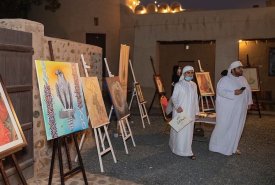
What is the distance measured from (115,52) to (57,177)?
11145 millimetres

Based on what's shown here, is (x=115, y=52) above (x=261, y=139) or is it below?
above

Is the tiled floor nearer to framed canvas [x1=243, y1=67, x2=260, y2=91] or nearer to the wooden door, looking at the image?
the wooden door

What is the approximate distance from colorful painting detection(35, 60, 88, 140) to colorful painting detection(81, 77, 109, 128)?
0.38 meters

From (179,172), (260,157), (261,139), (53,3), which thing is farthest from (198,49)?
(179,172)

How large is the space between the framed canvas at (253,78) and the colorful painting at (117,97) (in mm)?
5716

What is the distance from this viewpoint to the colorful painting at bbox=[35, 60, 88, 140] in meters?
3.98

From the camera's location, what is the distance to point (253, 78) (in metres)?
10.9

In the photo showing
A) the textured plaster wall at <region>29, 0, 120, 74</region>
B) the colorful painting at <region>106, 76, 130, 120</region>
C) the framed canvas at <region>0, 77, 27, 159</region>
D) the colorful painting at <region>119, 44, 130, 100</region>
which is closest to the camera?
the framed canvas at <region>0, 77, 27, 159</region>

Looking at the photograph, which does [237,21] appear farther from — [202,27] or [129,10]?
[129,10]

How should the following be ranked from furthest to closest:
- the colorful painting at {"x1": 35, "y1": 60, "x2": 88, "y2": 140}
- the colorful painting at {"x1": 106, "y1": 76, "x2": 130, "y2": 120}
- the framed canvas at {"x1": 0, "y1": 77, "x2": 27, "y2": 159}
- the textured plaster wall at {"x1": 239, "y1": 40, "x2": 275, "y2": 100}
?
the textured plaster wall at {"x1": 239, "y1": 40, "x2": 275, "y2": 100} < the colorful painting at {"x1": 106, "y1": 76, "x2": 130, "y2": 120} < the colorful painting at {"x1": 35, "y1": 60, "x2": 88, "y2": 140} < the framed canvas at {"x1": 0, "y1": 77, "x2": 27, "y2": 159}

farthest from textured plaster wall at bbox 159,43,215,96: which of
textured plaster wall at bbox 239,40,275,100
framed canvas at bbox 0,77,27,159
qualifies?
framed canvas at bbox 0,77,27,159

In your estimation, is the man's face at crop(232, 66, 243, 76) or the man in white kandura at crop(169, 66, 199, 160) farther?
the man's face at crop(232, 66, 243, 76)

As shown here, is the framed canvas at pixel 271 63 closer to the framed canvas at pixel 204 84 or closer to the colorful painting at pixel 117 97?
the framed canvas at pixel 204 84

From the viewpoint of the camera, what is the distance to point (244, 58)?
14.8 meters
